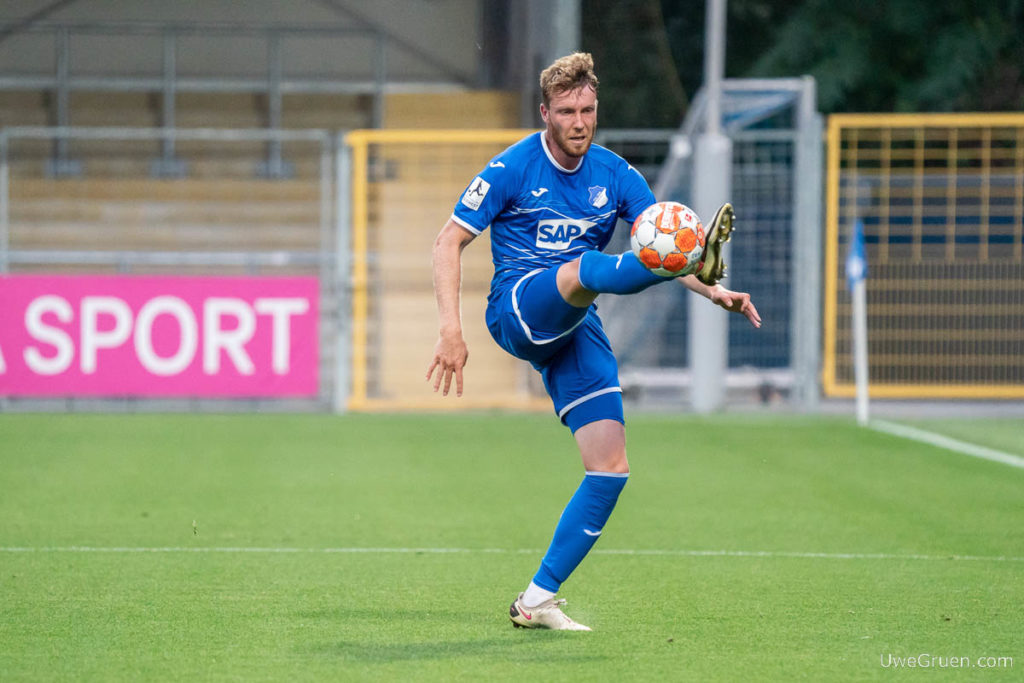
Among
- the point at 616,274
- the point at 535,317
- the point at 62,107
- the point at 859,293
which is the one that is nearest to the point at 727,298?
the point at 616,274

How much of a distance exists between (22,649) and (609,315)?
453 inches

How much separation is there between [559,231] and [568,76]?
57 centimetres

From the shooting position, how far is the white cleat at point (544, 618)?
5.23 metres

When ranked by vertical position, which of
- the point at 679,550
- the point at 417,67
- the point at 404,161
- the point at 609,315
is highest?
the point at 417,67

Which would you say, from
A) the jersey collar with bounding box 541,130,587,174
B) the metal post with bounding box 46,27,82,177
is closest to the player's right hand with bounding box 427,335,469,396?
the jersey collar with bounding box 541,130,587,174

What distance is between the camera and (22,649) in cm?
486

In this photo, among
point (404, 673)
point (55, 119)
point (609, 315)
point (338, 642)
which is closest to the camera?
point (404, 673)

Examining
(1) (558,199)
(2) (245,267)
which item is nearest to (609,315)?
(2) (245,267)

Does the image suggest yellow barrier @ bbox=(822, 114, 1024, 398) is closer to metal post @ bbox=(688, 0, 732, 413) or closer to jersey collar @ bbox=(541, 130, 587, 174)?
metal post @ bbox=(688, 0, 732, 413)

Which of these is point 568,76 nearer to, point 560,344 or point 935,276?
point 560,344

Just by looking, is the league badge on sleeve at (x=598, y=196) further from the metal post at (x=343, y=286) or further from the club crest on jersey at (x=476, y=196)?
the metal post at (x=343, y=286)

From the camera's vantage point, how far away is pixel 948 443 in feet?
38.8

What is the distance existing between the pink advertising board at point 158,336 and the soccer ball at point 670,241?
9750mm

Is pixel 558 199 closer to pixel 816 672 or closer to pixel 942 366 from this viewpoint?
pixel 816 672
